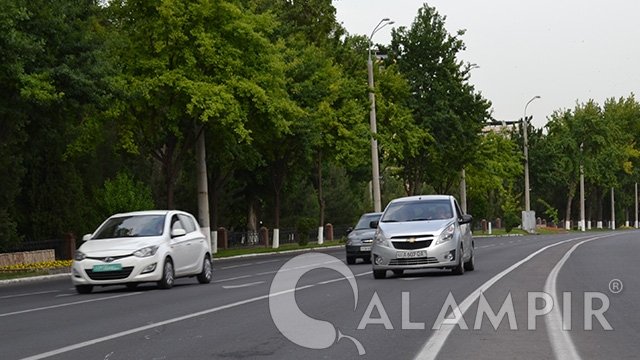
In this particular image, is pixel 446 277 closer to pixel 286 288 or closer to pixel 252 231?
pixel 286 288

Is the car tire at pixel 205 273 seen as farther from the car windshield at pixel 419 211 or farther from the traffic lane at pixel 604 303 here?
the traffic lane at pixel 604 303

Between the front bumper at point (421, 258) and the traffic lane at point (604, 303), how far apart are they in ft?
7.83

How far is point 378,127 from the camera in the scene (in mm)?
57594

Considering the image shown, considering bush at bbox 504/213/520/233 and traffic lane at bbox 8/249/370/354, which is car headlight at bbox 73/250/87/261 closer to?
traffic lane at bbox 8/249/370/354

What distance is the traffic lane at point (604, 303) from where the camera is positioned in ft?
31.6

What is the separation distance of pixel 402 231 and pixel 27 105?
44.3 feet

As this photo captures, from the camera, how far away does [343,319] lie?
12.5 m

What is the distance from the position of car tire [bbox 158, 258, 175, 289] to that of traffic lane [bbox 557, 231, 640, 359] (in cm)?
772

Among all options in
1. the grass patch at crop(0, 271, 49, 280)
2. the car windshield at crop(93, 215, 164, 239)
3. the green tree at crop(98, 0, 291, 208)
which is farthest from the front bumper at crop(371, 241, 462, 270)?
the green tree at crop(98, 0, 291, 208)

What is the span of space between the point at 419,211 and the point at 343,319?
991cm

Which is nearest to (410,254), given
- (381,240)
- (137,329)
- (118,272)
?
(381,240)

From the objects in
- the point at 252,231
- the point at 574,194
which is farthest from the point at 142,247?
the point at 574,194

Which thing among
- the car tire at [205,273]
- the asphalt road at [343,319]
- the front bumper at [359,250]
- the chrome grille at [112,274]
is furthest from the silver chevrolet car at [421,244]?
the front bumper at [359,250]

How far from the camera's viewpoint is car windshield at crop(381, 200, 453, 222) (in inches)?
862
